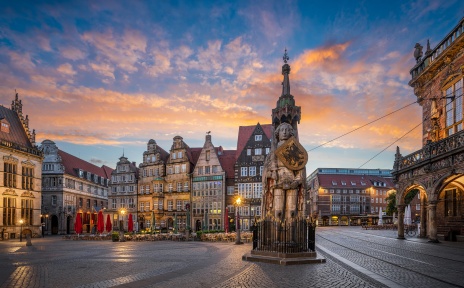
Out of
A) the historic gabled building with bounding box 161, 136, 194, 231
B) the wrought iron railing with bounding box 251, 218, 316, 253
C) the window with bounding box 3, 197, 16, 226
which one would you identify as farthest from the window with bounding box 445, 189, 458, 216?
the window with bounding box 3, 197, 16, 226

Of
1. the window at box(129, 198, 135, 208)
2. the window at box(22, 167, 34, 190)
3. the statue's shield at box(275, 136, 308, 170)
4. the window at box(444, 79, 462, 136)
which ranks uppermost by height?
the window at box(444, 79, 462, 136)

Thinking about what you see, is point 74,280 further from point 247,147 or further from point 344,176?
point 344,176

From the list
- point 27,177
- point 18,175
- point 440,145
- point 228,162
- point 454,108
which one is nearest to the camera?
point 440,145

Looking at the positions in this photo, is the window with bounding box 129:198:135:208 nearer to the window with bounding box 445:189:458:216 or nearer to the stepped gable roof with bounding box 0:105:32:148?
the stepped gable roof with bounding box 0:105:32:148

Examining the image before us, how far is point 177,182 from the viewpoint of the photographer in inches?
2285

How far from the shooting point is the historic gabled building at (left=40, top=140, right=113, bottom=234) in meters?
59.8

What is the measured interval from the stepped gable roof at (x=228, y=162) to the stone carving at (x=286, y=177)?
3978 centimetres

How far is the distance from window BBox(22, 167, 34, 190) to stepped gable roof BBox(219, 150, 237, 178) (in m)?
24.3

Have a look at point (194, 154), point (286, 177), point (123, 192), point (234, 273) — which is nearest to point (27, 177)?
point (123, 192)

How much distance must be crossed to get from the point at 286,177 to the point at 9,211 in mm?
38260

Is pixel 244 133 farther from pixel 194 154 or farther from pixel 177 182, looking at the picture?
pixel 177 182

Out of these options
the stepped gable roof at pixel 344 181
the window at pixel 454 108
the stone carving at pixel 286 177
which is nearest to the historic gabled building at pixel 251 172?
the window at pixel 454 108

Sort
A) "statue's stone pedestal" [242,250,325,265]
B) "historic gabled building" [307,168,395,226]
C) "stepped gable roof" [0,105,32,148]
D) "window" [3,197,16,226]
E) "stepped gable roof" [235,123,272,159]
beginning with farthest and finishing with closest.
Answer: "historic gabled building" [307,168,395,226] < "stepped gable roof" [235,123,272,159] < "stepped gable roof" [0,105,32,148] < "window" [3,197,16,226] < "statue's stone pedestal" [242,250,325,265]

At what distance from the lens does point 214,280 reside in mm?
11266
